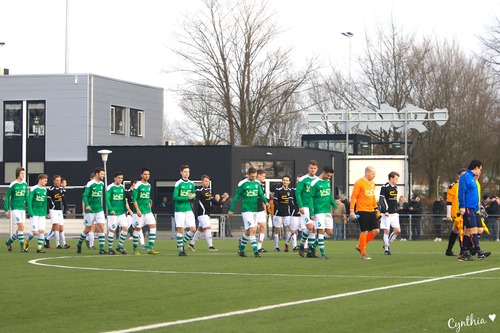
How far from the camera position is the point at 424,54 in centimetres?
6397

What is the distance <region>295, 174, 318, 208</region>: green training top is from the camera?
951 inches

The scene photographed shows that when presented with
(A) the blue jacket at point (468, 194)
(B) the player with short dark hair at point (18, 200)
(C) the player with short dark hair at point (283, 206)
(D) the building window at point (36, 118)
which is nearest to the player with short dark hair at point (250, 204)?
(A) the blue jacket at point (468, 194)

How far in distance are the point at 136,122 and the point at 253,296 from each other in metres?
49.8

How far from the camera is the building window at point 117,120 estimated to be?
197ft

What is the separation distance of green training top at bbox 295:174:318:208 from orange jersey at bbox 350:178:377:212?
45.4 inches

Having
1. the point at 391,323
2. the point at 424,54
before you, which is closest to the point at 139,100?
the point at 424,54

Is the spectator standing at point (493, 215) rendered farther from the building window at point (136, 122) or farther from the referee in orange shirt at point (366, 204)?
the building window at point (136, 122)

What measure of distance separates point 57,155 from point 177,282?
42878mm

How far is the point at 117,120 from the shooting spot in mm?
60562

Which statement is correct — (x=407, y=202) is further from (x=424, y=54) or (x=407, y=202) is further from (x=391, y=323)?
(x=391, y=323)

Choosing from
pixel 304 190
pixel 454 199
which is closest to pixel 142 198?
pixel 304 190

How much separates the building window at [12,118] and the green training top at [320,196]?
36858 millimetres

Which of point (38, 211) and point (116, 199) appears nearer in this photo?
point (116, 199)

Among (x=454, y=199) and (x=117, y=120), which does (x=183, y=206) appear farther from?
(x=117, y=120)
